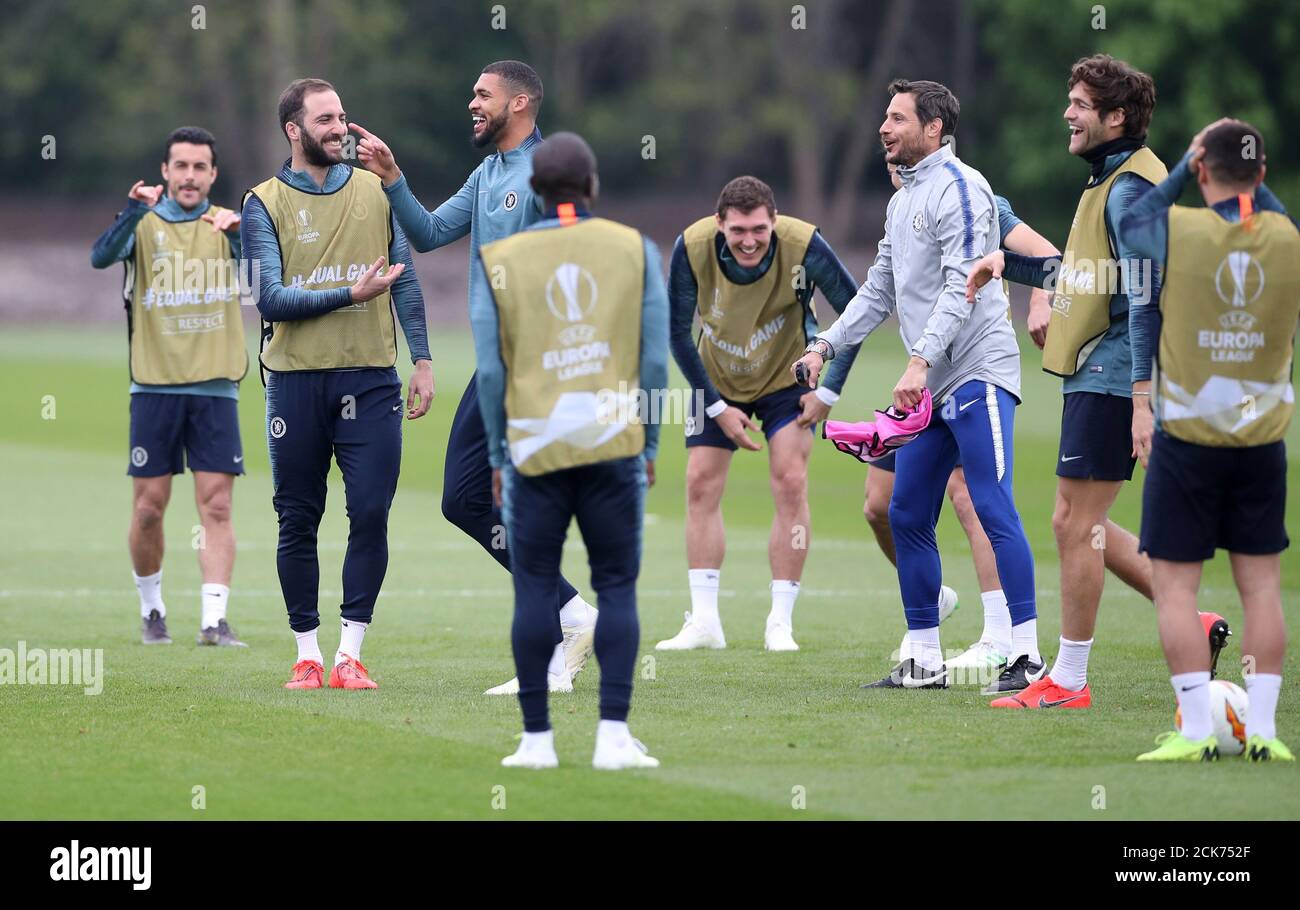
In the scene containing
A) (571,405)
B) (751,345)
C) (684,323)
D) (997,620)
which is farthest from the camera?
(751,345)

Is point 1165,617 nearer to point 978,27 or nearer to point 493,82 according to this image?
point 493,82

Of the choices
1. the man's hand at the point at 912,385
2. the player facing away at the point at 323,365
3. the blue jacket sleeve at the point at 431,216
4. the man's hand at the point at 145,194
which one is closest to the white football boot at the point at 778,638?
the man's hand at the point at 912,385

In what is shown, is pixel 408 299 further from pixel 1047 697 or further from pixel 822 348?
pixel 1047 697

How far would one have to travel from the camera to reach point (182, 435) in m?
11.0

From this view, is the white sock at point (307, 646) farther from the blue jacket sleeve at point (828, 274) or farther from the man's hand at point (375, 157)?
the blue jacket sleeve at point (828, 274)

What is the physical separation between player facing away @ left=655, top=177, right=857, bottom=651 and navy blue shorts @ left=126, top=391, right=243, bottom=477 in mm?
2622

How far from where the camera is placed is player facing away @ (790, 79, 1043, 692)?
8414mm

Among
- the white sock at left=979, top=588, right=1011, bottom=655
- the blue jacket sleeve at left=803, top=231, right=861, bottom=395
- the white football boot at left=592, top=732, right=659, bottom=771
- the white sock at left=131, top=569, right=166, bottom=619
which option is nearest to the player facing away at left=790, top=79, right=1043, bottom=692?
the white sock at left=979, top=588, right=1011, bottom=655

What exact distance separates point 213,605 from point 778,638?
3.07m

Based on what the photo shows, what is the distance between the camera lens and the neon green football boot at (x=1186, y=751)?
6.84 meters

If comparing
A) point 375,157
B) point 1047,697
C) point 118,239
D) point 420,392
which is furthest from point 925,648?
point 118,239

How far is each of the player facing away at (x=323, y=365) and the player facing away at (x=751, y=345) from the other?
5.20 ft

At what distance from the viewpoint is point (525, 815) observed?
236 inches
